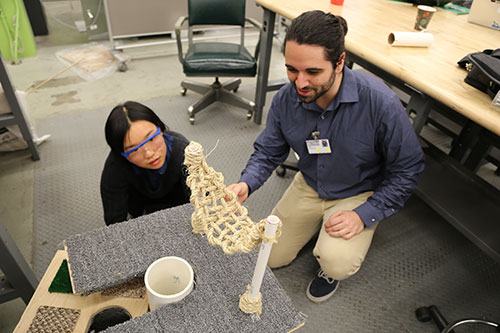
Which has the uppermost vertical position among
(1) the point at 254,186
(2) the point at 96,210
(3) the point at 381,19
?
(3) the point at 381,19

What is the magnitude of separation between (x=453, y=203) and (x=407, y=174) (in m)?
0.39

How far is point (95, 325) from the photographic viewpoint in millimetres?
895

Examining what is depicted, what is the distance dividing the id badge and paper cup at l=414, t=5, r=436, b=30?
87 cm

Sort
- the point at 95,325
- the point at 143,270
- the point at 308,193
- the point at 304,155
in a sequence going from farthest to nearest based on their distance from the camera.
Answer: the point at 308,193 → the point at 304,155 → the point at 95,325 → the point at 143,270

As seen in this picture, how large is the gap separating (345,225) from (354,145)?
0.30 meters

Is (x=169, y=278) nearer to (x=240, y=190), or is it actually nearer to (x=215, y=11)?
(x=240, y=190)

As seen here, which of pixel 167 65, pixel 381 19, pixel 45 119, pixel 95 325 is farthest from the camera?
pixel 167 65

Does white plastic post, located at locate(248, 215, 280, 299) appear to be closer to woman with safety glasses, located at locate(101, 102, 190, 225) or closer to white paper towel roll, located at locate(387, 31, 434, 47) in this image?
woman with safety glasses, located at locate(101, 102, 190, 225)

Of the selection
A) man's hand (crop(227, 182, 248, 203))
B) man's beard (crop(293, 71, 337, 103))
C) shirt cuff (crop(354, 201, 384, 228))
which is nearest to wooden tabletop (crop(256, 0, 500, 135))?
man's beard (crop(293, 71, 337, 103))

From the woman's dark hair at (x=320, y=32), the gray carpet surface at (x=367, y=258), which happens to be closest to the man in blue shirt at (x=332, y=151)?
the woman's dark hair at (x=320, y=32)

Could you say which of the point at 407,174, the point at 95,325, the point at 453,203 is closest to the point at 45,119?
the point at 95,325

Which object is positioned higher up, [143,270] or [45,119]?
[143,270]

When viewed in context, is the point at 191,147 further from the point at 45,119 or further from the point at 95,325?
the point at 45,119

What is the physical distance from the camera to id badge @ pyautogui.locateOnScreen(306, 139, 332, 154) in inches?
46.6
